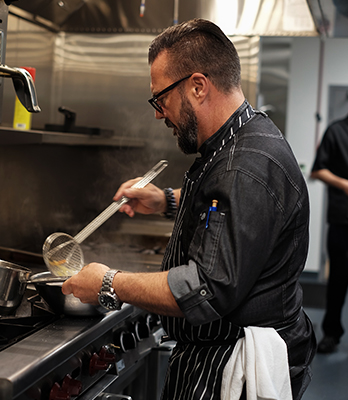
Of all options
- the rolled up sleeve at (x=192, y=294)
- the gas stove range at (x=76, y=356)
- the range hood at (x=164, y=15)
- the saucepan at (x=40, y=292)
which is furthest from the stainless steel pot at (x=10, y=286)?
the range hood at (x=164, y=15)

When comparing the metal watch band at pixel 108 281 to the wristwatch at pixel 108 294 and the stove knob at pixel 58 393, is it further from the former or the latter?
the stove knob at pixel 58 393

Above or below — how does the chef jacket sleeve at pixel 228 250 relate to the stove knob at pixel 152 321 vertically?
above

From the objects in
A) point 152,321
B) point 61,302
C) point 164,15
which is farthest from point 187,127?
point 164,15

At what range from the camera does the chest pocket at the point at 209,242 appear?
3.25 feet

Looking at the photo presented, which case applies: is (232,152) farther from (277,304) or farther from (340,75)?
(340,75)

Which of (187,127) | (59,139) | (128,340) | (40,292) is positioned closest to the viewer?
(187,127)

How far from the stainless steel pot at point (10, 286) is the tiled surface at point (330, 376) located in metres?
1.96

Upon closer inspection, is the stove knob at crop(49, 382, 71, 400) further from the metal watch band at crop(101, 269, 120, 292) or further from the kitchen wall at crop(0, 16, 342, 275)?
the kitchen wall at crop(0, 16, 342, 275)

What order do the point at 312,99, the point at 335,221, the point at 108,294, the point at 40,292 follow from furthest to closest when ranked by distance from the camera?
the point at 312,99 → the point at 335,221 → the point at 40,292 → the point at 108,294

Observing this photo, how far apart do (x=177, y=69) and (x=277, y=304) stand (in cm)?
59

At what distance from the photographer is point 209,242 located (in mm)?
1000

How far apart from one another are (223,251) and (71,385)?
1.66ft

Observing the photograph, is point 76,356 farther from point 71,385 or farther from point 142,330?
point 142,330

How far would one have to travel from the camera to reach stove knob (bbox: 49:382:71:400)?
1107mm
